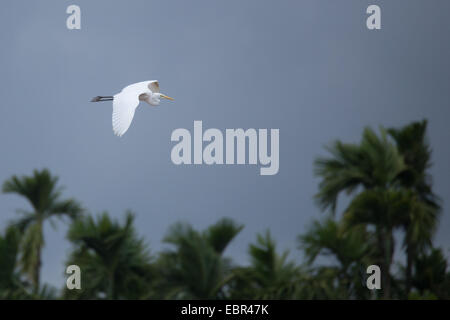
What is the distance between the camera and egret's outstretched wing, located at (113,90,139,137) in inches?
231

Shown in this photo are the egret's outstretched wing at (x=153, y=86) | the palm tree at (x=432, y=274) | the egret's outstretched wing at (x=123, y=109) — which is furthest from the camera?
the palm tree at (x=432, y=274)

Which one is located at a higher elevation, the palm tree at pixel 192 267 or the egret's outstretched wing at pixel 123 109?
the egret's outstretched wing at pixel 123 109

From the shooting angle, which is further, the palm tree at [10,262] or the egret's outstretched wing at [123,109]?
the palm tree at [10,262]

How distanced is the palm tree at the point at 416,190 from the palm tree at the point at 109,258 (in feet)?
15.4

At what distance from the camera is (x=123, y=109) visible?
607 cm

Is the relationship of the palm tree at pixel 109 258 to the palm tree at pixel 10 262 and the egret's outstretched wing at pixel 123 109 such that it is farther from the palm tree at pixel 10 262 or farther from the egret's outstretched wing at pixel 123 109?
the egret's outstretched wing at pixel 123 109

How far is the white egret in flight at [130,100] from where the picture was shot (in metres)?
5.88

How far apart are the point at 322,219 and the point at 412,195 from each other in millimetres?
1692

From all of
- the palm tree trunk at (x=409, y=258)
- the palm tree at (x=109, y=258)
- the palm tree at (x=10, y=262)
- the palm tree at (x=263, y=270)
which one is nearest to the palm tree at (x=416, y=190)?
the palm tree trunk at (x=409, y=258)

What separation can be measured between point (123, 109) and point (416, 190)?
8899mm

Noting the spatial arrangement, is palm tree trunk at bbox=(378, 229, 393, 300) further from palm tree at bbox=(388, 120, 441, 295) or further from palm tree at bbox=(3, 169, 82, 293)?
palm tree at bbox=(3, 169, 82, 293)
